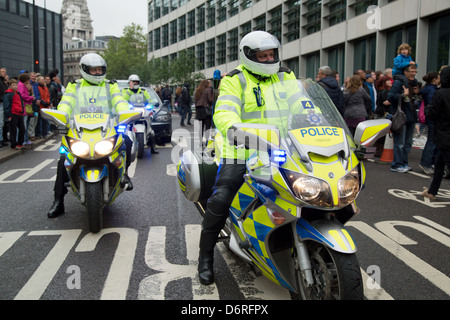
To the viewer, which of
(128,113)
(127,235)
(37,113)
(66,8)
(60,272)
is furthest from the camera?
(66,8)

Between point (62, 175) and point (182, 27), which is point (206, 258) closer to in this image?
point (62, 175)

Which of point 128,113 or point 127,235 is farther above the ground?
point 128,113

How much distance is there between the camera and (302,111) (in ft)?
10.3

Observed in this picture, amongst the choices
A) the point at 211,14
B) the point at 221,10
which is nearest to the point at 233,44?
the point at 221,10

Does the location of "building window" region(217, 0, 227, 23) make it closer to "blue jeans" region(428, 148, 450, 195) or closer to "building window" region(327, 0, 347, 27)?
"building window" region(327, 0, 347, 27)

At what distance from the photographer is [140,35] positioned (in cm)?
9094

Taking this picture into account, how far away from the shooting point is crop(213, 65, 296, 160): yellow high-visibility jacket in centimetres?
338

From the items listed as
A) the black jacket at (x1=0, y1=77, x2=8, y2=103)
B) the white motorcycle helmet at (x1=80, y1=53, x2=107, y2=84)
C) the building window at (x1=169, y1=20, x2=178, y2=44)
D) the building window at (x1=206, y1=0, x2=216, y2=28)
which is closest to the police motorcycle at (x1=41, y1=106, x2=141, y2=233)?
the white motorcycle helmet at (x1=80, y1=53, x2=107, y2=84)

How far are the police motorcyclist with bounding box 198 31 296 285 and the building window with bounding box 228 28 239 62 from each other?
129 feet

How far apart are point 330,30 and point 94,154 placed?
22.2 meters

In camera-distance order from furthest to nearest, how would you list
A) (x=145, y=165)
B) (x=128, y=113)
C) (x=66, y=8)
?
(x=66, y=8) → (x=145, y=165) → (x=128, y=113)

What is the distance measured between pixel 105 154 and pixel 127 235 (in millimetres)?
866

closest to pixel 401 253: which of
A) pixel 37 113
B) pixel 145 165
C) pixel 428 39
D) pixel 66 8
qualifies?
pixel 145 165
